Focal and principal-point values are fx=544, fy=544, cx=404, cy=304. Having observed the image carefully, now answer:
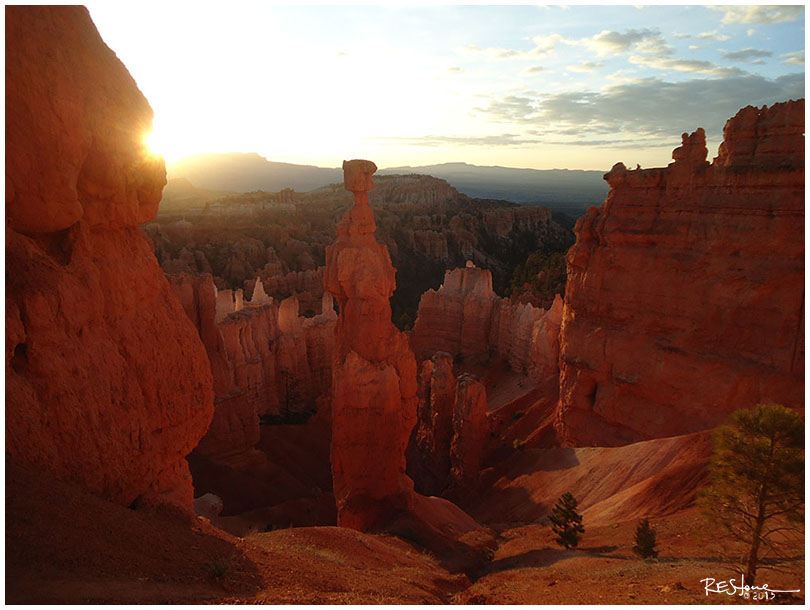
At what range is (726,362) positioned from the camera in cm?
1515

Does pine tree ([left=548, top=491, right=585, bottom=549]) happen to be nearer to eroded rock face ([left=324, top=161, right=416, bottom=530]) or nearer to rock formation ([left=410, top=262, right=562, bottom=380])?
eroded rock face ([left=324, top=161, right=416, bottom=530])

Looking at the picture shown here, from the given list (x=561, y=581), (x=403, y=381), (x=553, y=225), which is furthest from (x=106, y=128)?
(x=553, y=225)

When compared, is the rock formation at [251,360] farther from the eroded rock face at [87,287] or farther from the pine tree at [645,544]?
the pine tree at [645,544]

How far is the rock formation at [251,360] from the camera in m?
19.1

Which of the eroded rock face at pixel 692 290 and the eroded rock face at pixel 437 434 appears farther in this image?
the eroded rock face at pixel 437 434

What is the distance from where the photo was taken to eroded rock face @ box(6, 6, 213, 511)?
5176 millimetres

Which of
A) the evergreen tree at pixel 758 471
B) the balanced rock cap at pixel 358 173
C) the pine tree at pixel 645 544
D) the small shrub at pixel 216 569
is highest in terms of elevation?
the balanced rock cap at pixel 358 173

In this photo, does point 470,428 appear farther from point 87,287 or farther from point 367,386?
point 87,287

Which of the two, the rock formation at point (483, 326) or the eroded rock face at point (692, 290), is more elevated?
the eroded rock face at point (692, 290)

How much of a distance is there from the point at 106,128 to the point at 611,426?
55.9 ft

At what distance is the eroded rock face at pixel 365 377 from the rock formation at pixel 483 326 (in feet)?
43.3

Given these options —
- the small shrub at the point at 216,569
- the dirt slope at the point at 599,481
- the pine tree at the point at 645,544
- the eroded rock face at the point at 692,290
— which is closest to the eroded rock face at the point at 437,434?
the dirt slope at the point at 599,481

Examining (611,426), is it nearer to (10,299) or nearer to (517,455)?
(517,455)

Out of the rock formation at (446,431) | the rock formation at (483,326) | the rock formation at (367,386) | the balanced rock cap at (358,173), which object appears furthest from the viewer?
the rock formation at (483,326)
